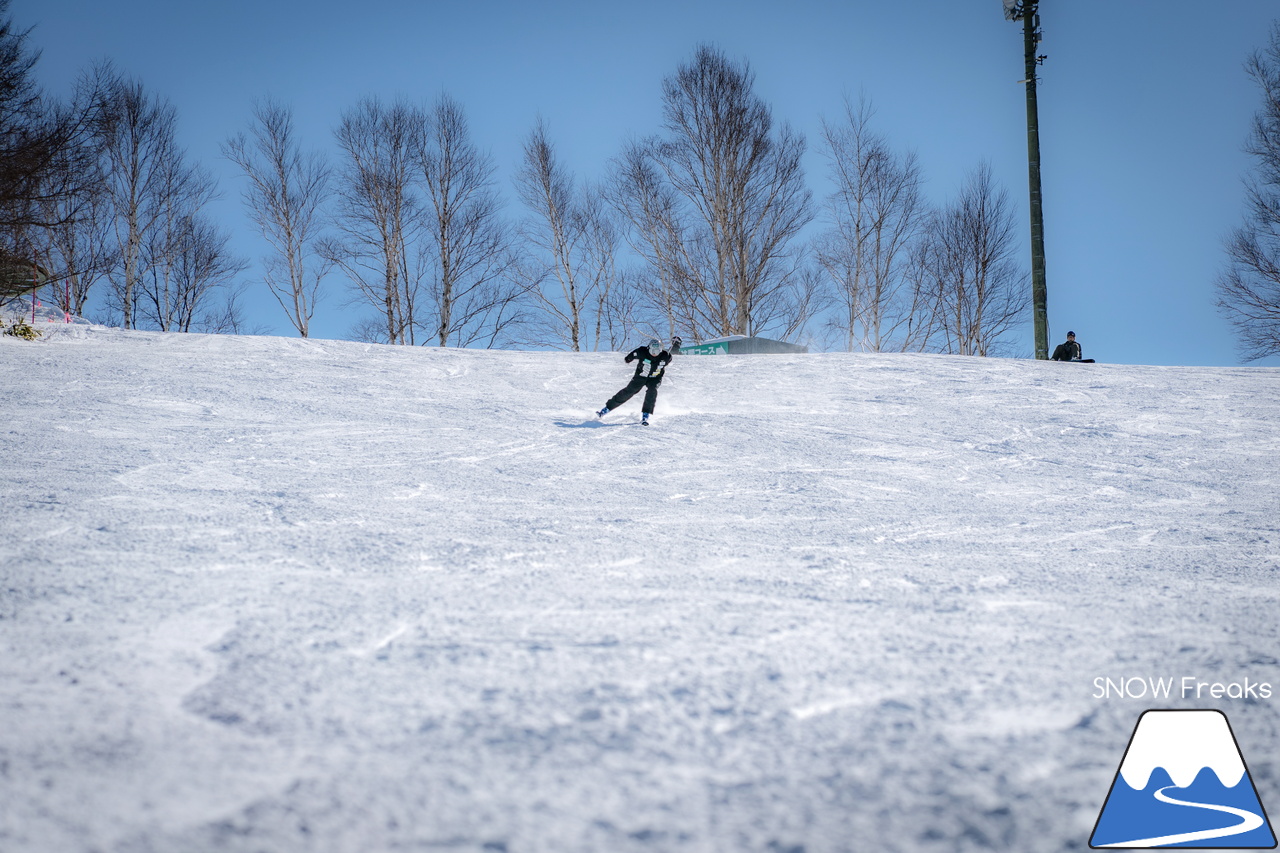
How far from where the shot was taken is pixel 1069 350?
52.3 ft

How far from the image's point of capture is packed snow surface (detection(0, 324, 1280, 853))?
2102 millimetres

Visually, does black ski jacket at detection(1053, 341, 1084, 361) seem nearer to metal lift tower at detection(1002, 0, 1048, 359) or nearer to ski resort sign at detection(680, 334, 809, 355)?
metal lift tower at detection(1002, 0, 1048, 359)

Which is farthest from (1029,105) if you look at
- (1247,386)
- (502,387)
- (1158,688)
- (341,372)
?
(1158,688)

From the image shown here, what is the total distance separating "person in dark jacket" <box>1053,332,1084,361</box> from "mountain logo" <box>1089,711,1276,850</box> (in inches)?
614

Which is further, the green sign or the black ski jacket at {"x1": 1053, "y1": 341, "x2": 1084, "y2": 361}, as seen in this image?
the green sign

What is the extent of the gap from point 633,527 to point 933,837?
10.6 ft

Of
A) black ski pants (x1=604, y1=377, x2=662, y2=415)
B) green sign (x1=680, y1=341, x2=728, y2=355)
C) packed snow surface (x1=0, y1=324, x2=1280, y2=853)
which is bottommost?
packed snow surface (x1=0, y1=324, x2=1280, y2=853)

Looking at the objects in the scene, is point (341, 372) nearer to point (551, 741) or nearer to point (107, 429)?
point (107, 429)

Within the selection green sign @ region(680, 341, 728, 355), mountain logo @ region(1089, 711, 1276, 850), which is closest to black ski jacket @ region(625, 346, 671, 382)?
mountain logo @ region(1089, 711, 1276, 850)
